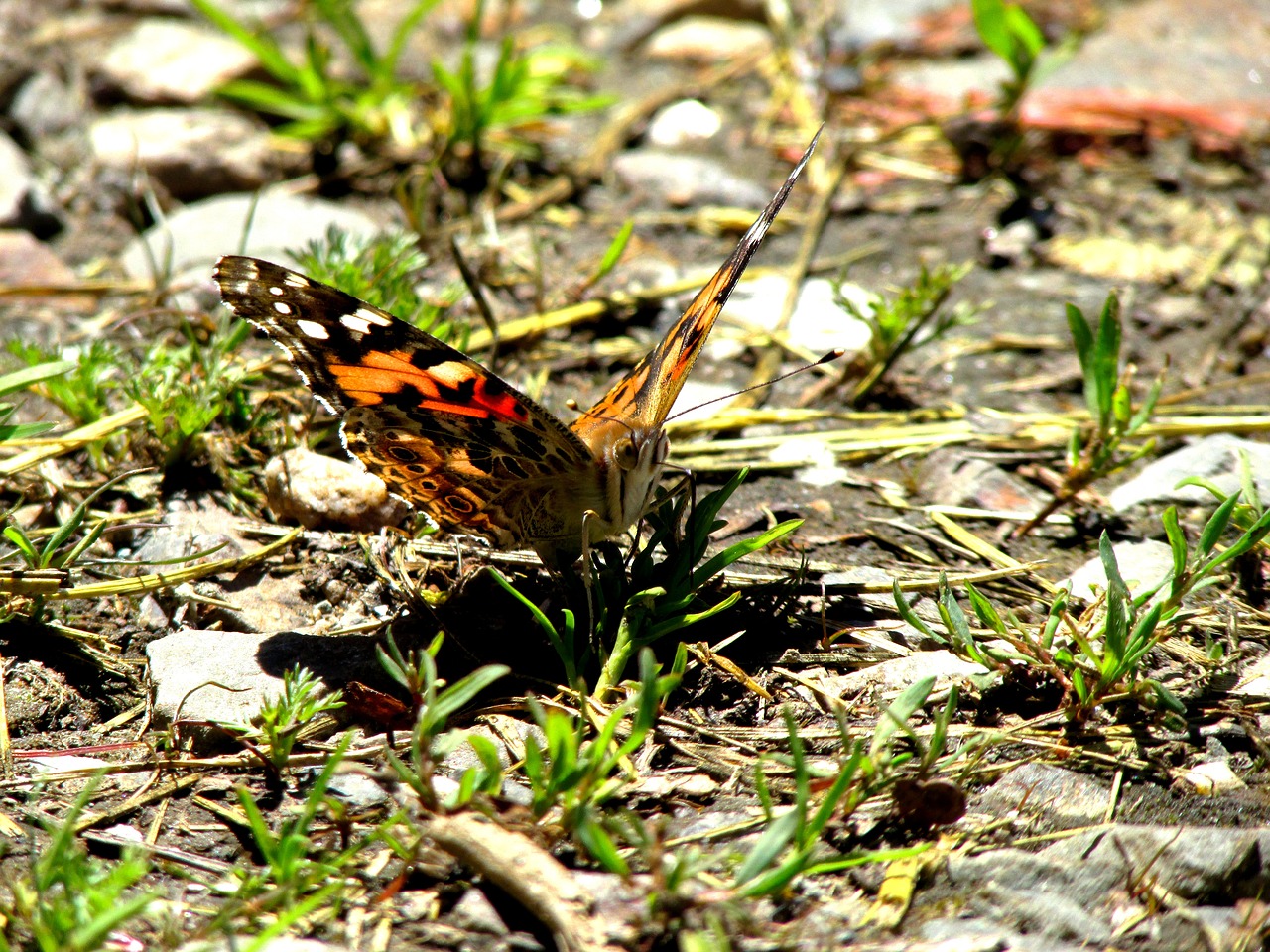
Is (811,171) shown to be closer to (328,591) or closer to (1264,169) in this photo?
(1264,169)

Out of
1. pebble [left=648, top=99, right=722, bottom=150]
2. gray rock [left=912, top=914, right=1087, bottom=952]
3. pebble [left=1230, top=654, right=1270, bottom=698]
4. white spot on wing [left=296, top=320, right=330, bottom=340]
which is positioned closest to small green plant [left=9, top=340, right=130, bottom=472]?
white spot on wing [left=296, top=320, right=330, bottom=340]

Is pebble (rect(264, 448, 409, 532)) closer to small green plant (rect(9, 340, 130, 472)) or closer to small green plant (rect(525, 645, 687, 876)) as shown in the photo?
small green plant (rect(9, 340, 130, 472))

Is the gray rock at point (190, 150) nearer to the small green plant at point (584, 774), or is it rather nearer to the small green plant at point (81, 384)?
the small green plant at point (81, 384)

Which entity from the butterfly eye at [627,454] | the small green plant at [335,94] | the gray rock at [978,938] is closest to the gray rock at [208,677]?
the butterfly eye at [627,454]

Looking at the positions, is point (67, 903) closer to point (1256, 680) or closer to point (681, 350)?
point (681, 350)

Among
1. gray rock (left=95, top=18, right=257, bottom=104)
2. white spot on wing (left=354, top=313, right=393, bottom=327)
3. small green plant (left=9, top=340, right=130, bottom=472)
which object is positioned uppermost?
gray rock (left=95, top=18, right=257, bottom=104)

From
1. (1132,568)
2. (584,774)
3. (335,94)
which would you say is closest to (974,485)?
(1132,568)

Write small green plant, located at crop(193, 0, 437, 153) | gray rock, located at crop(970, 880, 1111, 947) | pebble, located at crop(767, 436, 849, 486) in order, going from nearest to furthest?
gray rock, located at crop(970, 880, 1111, 947) < pebble, located at crop(767, 436, 849, 486) < small green plant, located at crop(193, 0, 437, 153)
